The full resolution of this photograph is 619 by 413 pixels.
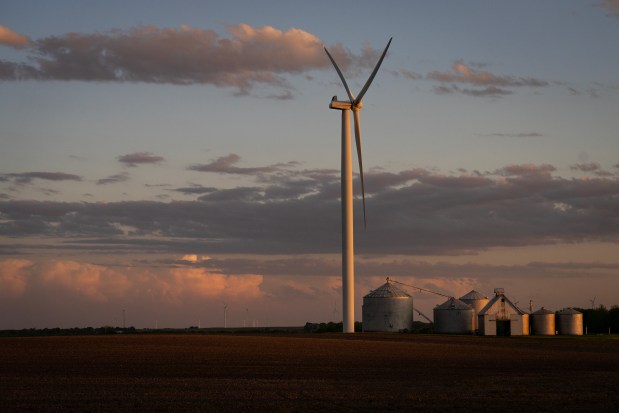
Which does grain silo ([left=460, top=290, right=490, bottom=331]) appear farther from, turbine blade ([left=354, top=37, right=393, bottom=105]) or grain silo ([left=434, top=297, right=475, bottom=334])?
turbine blade ([left=354, top=37, right=393, bottom=105])

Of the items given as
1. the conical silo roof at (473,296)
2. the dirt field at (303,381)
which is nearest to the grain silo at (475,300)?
the conical silo roof at (473,296)

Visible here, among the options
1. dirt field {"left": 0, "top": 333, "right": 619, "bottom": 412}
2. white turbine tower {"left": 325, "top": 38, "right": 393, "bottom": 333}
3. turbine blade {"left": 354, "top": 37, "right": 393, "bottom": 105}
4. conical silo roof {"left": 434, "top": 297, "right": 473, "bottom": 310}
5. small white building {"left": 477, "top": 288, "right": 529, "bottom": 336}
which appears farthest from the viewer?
conical silo roof {"left": 434, "top": 297, "right": 473, "bottom": 310}

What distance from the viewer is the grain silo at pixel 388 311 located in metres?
128

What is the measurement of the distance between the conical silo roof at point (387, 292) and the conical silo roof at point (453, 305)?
5.19 metres

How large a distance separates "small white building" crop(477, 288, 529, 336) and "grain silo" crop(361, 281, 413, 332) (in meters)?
10.9

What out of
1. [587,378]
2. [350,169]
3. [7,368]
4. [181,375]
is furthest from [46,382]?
[350,169]

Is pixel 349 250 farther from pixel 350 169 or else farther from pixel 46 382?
pixel 46 382

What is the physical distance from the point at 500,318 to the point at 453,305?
27.6 ft

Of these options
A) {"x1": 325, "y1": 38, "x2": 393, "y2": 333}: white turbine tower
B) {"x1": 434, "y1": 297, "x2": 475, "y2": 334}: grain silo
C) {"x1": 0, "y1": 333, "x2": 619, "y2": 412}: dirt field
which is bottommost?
{"x1": 0, "y1": 333, "x2": 619, "y2": 412}: dirt field

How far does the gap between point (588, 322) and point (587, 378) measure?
101 meters

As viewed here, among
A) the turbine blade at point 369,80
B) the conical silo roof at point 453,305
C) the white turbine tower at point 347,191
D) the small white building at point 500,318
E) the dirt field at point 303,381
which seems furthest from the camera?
the conical silo roof at point 453,305

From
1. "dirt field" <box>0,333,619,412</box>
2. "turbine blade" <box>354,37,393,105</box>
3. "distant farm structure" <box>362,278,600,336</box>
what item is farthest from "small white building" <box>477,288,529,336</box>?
"dirt field" <box>0,333,619,412</box>

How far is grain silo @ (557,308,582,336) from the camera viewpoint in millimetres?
129875

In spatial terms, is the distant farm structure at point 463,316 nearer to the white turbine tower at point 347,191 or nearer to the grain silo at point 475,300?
the grain silo at point 475,300
